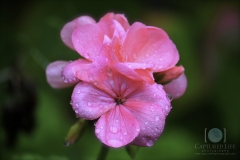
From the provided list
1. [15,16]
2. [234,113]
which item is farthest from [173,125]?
[15,16]

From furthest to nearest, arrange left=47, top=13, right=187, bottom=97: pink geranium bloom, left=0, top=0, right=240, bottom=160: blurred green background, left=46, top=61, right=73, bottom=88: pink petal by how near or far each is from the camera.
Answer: left=0, top=0, right=240, bottom=160: blurred green background < left=46, top=61, right=73, bottom=88: pink petal < left=47, top=13, right=187, bottom=97: pink geranium bloom

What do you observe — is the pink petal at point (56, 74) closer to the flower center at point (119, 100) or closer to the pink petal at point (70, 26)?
the pink petal at point (70, 26)

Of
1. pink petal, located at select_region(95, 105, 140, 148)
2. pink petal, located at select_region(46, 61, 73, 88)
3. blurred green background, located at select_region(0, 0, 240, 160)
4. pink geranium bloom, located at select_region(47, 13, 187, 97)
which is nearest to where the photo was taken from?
pink petal, located at select_region(95, 105, 140, 148)

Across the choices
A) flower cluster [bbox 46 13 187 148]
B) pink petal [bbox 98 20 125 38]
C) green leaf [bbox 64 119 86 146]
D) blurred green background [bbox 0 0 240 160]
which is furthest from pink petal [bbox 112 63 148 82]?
blurred green background [bbox 0 0 240 160]

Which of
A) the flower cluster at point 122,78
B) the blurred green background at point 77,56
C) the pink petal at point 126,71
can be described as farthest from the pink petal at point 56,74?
A: the blurred green background at point 77,56

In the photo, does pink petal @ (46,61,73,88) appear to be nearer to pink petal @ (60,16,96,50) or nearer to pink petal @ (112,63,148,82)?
pink petal @ (60,16,96,50)

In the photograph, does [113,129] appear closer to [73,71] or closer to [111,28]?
[73,71]
